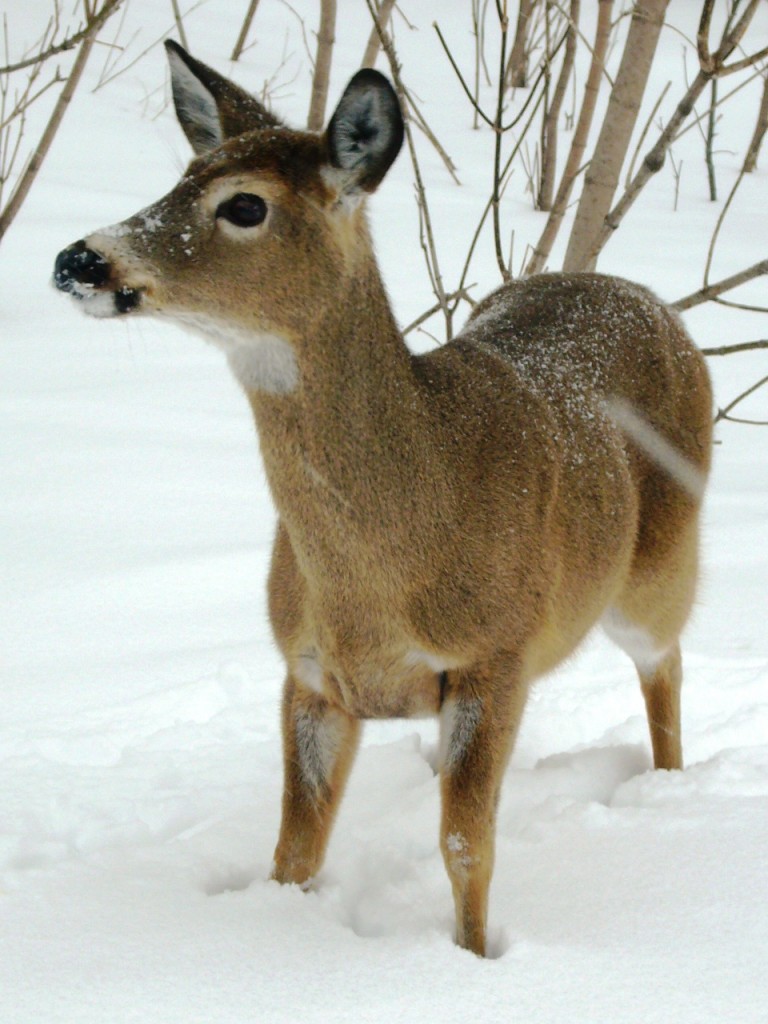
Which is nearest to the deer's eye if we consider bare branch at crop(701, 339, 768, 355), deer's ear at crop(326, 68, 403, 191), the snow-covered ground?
deer's ear at crop(326, 68, 403, 191)

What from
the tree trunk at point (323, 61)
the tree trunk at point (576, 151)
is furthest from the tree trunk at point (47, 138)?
the tree trunk at point (576, 151)

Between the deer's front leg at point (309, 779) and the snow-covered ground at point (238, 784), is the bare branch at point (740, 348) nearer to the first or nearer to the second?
the snow-covered ground at point (238, 784)

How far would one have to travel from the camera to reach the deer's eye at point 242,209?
2.33 m

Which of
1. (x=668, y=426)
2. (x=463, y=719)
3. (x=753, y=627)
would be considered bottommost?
(x=753, y=627)

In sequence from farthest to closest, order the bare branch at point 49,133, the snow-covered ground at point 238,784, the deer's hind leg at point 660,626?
the bare branch at point 49,133 < the deer's hind leg at point 660,626 < the snow-covered ground at point 238,784

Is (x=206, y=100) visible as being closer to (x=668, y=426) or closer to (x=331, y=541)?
(x=331, y=541)

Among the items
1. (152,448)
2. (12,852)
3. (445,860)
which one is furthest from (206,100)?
(152,448)

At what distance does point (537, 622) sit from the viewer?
2670 mm

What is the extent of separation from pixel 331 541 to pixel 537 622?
520 mm

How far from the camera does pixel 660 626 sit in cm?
354

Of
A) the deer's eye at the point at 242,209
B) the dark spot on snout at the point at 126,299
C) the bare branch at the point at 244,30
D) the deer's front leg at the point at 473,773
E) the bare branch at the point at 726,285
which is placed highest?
the bare branch at the point at 244,30

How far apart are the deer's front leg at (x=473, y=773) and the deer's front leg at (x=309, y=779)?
1.10ft

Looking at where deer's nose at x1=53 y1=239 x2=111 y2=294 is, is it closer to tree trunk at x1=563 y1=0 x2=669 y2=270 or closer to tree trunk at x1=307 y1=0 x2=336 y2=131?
tree trunk at x1=563 y1=0 x2=669 y2=270

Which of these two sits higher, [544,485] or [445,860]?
[544,485]
